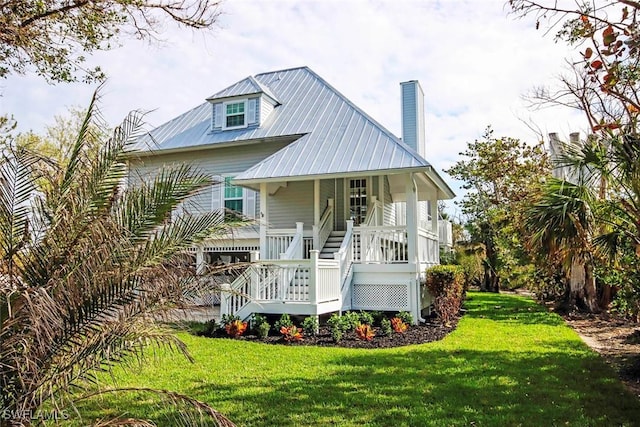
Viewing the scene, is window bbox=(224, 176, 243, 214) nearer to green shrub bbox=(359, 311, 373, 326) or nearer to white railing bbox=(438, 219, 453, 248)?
green shrub bbox=(359, 311, 373, 326)

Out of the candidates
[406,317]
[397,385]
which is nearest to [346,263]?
[406,317]

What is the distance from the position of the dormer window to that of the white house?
1.4 inches

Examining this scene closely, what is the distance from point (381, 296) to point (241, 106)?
8.69m

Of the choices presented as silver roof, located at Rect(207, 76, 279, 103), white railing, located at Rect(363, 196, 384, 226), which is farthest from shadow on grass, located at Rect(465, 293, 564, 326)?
silver roof, located at Rect(207, 76, 279, 103)

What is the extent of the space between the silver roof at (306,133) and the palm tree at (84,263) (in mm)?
7493

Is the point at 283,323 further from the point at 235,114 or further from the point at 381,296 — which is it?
the point at 235,114

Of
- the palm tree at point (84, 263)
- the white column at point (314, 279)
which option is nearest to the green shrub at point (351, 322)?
the white column at point (314, 279)

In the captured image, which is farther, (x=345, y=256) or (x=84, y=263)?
(x=345, y=256)

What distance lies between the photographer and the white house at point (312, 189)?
11492 mm

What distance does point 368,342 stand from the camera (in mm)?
9977

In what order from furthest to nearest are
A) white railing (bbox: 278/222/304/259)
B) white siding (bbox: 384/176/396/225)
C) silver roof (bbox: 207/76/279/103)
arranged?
1. white siding (bbox: 384/176/396/225)
2. silver roof (bbox: 207/76/279/103)
3. white railing (bbox: 278/222/304/259)

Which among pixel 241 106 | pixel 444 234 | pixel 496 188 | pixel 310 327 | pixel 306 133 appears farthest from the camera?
pixel 444 234

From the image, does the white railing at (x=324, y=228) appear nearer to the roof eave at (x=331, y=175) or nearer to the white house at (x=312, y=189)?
the white house at (x=312, y=189)

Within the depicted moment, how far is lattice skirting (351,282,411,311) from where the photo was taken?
40.3 feet
